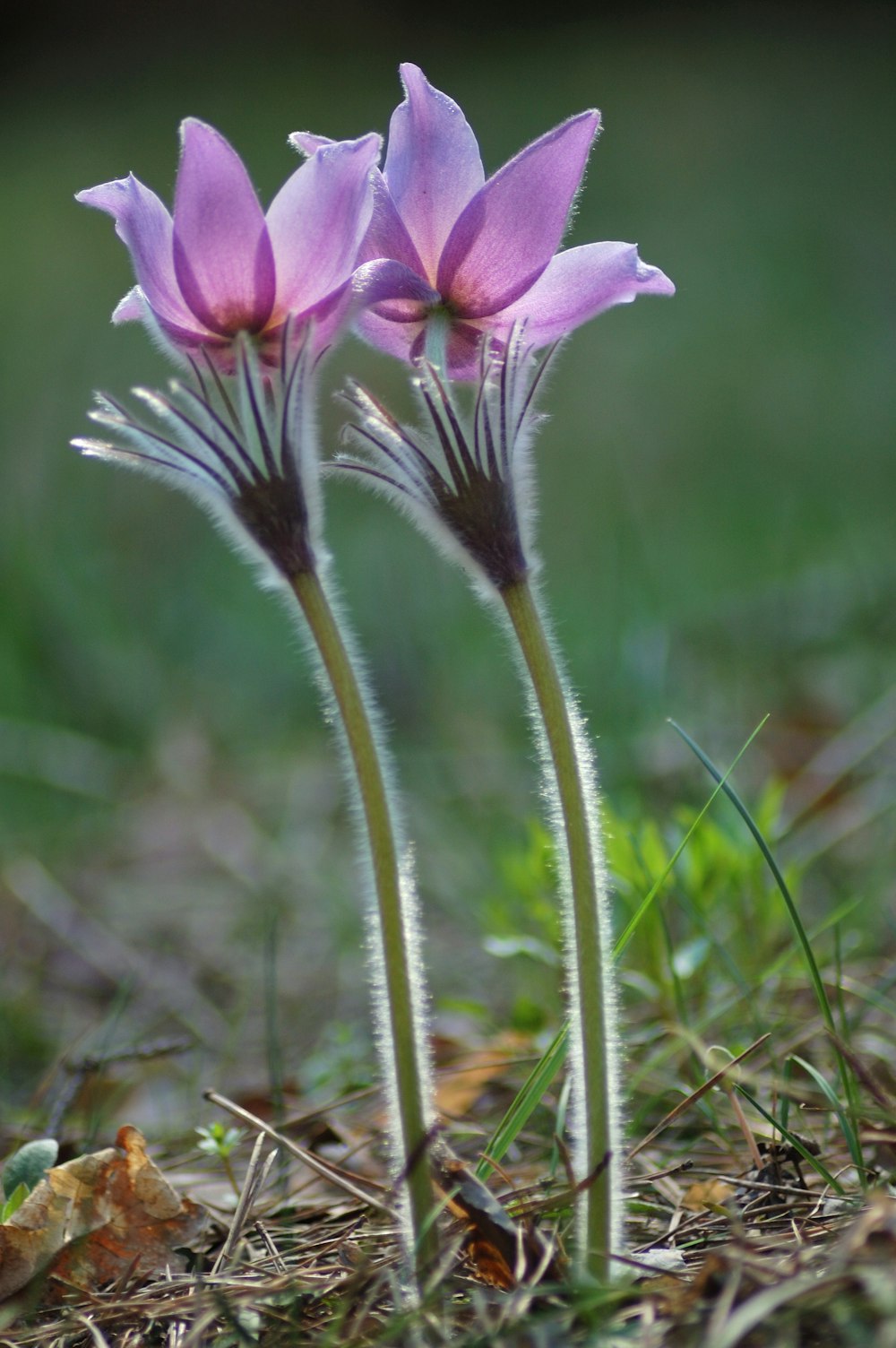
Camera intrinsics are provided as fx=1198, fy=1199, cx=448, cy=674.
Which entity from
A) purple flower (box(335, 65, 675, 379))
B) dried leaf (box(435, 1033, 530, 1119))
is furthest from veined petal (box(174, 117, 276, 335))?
dried leaf (box(435, 1033, 530, 1119))

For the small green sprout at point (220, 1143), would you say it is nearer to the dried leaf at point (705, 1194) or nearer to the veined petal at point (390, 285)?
the dried leaf at point (705, 1194)

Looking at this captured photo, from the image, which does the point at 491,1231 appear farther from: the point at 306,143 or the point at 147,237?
the point at 306,143

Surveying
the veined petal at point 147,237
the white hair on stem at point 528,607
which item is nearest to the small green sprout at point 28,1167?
the white hair on stem at point 528,607

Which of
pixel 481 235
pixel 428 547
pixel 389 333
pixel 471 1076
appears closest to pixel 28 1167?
pixel 471 1076

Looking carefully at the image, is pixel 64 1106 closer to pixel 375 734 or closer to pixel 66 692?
pixel 375 734

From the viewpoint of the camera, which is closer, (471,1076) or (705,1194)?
(705,1194)

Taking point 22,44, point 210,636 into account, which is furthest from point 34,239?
point 210,636
